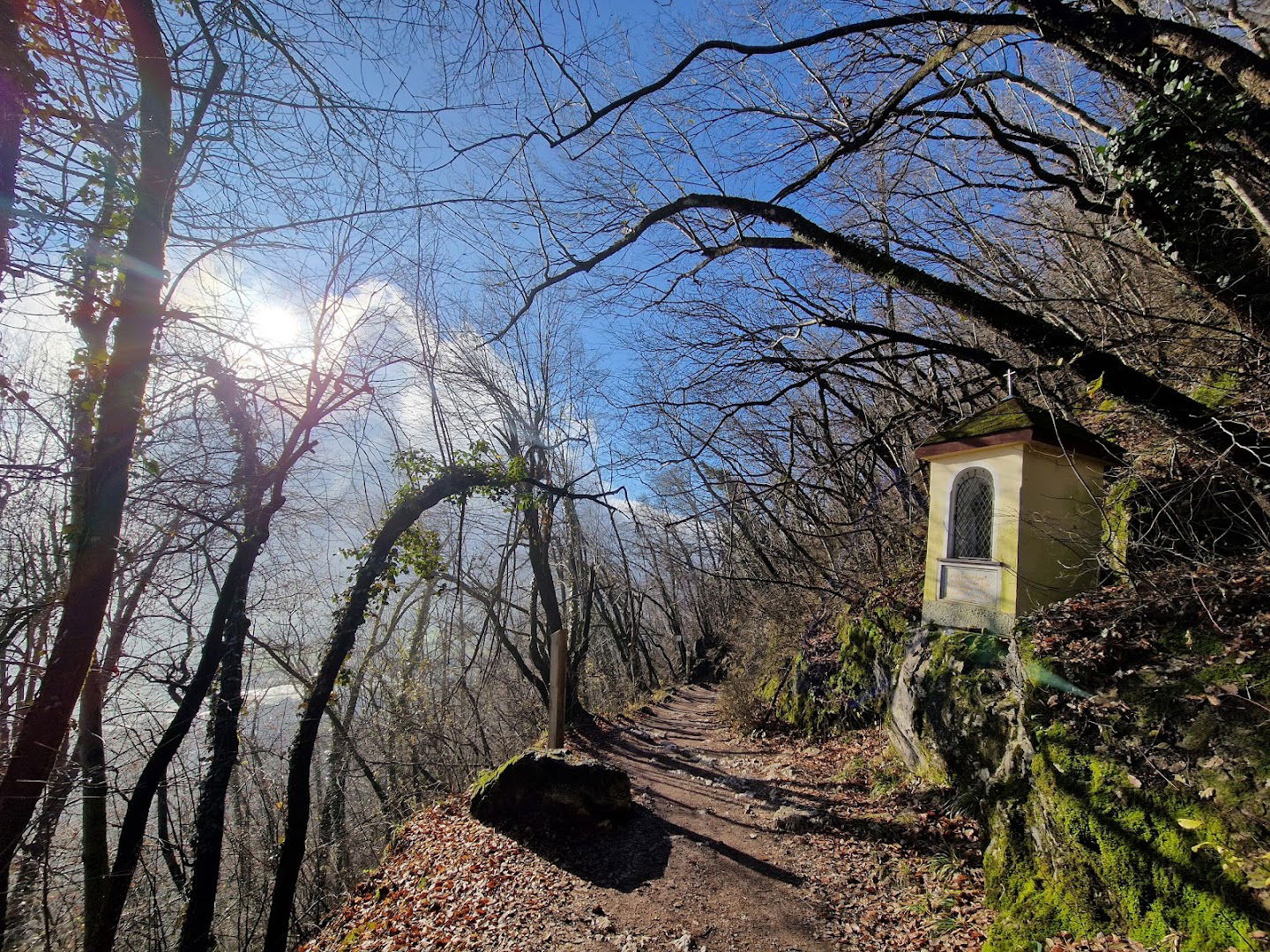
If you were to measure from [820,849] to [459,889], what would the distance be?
3.35m

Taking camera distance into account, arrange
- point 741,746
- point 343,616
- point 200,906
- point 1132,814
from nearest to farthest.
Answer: point 1132,814 < point 200,906 < point 343,616 < point 741,746

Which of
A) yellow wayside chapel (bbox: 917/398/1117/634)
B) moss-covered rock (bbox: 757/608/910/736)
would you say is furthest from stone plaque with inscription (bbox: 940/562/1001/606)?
moss-covered rock (bbox: 757/608/910/736)

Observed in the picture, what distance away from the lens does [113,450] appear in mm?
3168

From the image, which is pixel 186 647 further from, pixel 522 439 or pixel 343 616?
pixel 522 439

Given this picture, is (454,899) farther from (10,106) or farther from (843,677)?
(843,677)

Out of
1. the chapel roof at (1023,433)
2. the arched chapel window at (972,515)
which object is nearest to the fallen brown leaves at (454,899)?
the arched chapel window at (972,515)

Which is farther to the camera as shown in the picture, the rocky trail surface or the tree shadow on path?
the tree shadow on path

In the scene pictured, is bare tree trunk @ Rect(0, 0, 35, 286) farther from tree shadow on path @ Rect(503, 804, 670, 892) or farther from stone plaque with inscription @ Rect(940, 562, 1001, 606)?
stone plaque with inscription @ Rect(940, 562, 1001, 606)

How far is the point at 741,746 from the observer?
9.23 metres

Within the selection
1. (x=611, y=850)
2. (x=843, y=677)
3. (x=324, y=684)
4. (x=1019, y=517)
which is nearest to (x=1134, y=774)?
(x=1019, y=517)

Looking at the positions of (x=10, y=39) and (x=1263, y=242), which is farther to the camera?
(x=1263, y=242)

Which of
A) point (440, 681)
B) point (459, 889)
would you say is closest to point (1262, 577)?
point (459, 889)

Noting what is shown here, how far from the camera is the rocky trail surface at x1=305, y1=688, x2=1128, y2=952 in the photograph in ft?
13.5

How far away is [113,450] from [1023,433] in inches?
287
